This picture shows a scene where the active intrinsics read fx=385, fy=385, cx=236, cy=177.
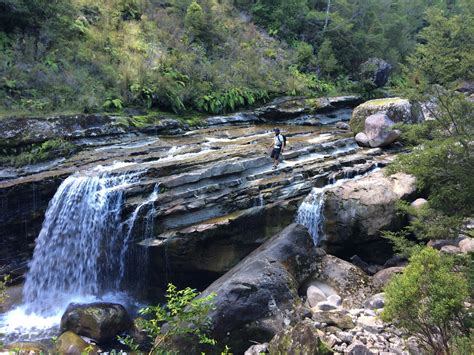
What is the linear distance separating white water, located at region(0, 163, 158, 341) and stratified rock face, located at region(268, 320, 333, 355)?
214 inches

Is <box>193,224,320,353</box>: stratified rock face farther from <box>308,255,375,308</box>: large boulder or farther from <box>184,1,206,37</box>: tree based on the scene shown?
<box>184,1,206,37</box>: tree

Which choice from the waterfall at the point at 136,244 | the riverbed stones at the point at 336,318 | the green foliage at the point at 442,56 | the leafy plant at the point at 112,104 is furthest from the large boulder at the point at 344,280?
the leafy plant at the point at 112,104

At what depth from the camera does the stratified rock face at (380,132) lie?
14.4 meters

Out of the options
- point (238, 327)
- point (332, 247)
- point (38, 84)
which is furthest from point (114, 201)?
point (38, 84)

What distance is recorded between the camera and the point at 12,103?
1309 centimetres

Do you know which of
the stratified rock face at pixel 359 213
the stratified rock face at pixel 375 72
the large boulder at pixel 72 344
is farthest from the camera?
the stratified rock face at pixel 375 72

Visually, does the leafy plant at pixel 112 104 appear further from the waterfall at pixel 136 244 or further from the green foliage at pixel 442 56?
the green foliage at pixel 442 56

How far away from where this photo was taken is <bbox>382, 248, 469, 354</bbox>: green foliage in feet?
15.0

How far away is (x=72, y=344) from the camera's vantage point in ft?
25.4

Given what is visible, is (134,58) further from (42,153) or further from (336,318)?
(336,318)

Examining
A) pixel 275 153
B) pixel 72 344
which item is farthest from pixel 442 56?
pixel 72 344

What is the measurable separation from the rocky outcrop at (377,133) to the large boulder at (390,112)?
43cm

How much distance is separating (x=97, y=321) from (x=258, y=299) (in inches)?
140

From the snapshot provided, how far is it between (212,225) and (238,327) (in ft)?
10.1
